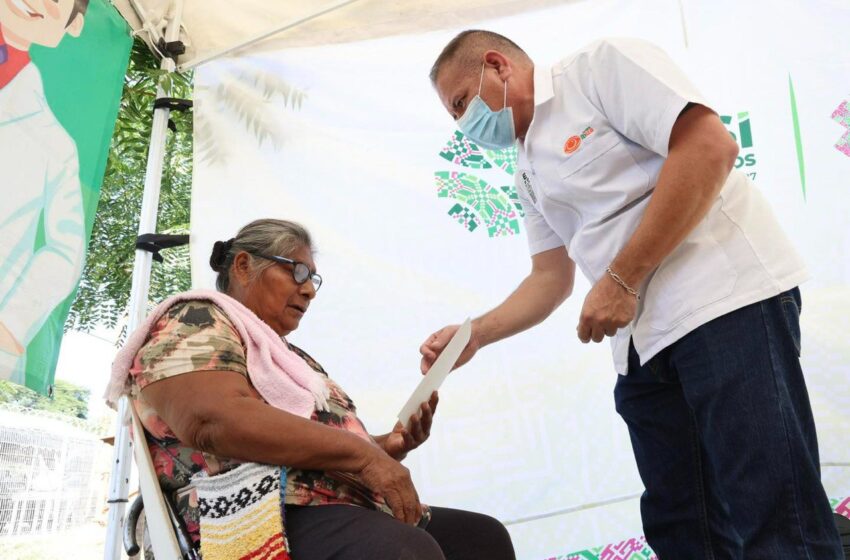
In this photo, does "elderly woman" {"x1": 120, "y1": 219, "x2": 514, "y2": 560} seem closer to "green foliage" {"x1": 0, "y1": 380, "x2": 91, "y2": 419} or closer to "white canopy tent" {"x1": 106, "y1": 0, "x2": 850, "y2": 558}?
"white canopy tent" {"x1": 106, "y1": 0, "x2": 850, "y2": 558}

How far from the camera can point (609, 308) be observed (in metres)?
1.39

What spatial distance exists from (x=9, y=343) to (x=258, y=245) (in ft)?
2.17

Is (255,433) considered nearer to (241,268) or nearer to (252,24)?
(241,268)

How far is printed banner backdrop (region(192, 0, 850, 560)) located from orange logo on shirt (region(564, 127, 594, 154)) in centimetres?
127

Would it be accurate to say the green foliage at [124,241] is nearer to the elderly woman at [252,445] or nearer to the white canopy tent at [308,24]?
the white canopy tent at [308,24]

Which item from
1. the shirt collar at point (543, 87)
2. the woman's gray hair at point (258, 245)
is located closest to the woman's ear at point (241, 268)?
the woman's gray hair at point (258, 245)

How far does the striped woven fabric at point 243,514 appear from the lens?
4.17 ft

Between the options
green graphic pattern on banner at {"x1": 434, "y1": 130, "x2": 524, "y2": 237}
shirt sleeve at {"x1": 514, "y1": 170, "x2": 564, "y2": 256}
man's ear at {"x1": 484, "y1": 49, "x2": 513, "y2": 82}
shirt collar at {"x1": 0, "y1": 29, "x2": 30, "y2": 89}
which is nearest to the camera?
man's ear at {"x1": 484, "y1": 49, "x2": 513, "y2": 82}

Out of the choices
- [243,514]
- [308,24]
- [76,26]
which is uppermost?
[308,24]

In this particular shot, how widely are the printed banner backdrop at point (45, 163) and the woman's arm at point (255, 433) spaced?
726mm

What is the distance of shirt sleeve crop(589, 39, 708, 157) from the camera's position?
1.41m

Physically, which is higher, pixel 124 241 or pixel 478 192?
pixel 124 241

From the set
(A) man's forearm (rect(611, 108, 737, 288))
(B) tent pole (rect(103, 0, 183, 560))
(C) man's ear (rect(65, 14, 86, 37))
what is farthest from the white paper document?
(C) man's ear (rect(65, 14, 86, 37))

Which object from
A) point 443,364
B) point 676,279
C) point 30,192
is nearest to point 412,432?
point 443,364
